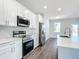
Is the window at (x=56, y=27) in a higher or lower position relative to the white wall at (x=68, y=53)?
higher

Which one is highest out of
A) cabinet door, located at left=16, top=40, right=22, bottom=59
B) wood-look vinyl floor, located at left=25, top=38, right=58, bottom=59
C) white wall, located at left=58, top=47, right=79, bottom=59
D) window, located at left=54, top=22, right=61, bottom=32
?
window, located at left=54, top=22, right=61, bottom=32

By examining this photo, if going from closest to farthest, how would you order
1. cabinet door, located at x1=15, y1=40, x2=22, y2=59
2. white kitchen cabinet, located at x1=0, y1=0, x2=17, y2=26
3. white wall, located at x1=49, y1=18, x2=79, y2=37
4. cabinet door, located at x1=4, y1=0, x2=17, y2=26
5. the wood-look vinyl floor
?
white kitchen cabinet, located at x1=0, y1=0, x2=17, y2=26
cabinet door, located at x1=4, y1=0, x2=17, y2=26
cabinet door, located at x1=15, y1=40, x2=22, y2=59
the wood-look vinyl floor
white wall, located at x1=49, y1=18, x2=79, y2=37

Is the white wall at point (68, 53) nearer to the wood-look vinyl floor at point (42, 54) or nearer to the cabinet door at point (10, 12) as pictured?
the cabinet door at point (10, 12)

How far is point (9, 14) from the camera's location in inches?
117

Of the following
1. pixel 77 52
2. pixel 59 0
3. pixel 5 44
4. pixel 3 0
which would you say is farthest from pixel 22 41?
pixel 59 0

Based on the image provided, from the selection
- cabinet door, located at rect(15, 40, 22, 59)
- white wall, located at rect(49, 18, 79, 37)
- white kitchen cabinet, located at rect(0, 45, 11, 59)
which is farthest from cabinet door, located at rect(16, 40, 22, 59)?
white wall, located at rect(49, 18, 79, 37)

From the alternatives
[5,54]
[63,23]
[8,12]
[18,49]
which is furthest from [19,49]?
[63,23]

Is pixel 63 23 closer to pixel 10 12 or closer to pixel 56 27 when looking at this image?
pixel 56 27

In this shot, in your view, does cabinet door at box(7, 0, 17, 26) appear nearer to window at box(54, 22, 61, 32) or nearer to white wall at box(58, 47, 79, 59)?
white wall at box(58, 47, 79, 59)

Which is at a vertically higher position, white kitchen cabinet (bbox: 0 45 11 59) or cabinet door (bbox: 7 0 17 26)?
cabinet door (bbox: 7 0 17 26)

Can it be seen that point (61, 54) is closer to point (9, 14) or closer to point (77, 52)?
point (77, 52)

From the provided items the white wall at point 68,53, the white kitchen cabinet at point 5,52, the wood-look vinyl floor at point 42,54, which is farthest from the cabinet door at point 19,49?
the white wall at point 68,53

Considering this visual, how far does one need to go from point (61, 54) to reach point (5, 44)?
1431mm

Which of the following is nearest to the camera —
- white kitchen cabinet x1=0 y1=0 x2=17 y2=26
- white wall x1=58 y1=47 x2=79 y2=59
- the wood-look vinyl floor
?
white wall x1=58 y1=47 x2=79 y2=59
